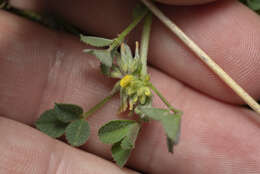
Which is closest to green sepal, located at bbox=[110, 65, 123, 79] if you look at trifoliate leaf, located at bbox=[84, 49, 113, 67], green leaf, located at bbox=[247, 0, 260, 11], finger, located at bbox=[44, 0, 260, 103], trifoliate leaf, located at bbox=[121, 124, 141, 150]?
trifoliate leaf, located at bbox=[84, 49, 113, 67]

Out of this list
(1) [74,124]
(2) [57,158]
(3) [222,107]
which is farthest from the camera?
(3) [222,107]

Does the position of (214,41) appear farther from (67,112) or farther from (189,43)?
(67,112)

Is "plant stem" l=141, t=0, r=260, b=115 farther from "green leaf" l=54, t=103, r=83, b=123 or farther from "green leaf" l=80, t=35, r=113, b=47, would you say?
"green leaf" l=54, t=103, r=83, b=123

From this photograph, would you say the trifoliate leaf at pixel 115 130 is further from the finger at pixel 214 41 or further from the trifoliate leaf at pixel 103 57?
the finger at pixel 214 41

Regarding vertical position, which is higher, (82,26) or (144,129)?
(82,26)

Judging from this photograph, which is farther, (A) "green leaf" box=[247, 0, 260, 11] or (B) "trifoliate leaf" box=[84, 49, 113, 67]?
(A) "green leaf" box=[247, 0, 260, 11]

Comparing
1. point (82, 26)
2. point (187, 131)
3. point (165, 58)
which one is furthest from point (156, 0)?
point (187, 131)

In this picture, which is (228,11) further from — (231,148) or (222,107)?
(231,148)
